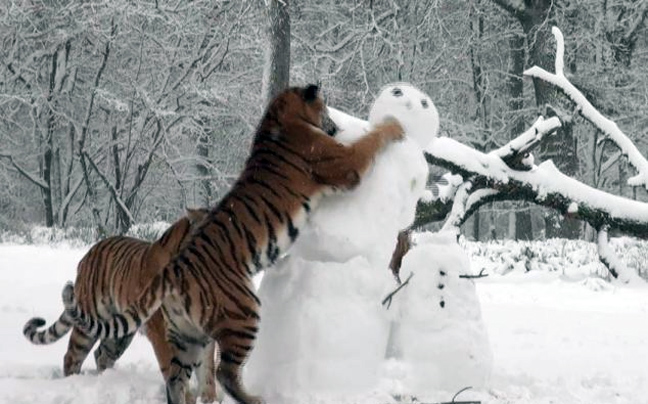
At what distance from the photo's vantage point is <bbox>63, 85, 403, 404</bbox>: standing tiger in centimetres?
417

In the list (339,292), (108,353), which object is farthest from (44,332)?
(339,292)

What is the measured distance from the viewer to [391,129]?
194 inches

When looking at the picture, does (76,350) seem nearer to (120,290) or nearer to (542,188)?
(120,290)

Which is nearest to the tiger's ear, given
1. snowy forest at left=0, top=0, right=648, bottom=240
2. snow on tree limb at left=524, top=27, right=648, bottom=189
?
snow on tree limb at left=524, top=27, right=648, bottom=189

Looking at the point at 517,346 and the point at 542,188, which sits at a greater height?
the point at 542,188

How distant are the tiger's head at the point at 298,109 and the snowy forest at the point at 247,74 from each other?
459 inches

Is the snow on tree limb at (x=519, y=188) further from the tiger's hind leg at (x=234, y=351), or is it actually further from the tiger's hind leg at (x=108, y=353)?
the tiger's hind leg at (x=234, y=351)

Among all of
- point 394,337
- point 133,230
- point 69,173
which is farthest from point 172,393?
point 69,173

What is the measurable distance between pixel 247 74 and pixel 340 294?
54.2 feet

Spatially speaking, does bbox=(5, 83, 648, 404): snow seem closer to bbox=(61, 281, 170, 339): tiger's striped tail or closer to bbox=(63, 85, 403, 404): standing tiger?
bbox=(63, 85, 403, 404): standing tiger

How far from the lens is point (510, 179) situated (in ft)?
25.2

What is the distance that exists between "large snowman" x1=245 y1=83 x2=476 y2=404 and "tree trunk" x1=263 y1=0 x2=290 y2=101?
375 inches

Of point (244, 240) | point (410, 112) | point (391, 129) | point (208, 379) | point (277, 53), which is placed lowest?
point (208, 379)

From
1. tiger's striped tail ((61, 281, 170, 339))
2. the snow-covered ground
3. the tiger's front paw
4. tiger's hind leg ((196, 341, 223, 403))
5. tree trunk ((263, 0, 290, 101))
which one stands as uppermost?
tree trunk ((263, 0, 290, 101))
